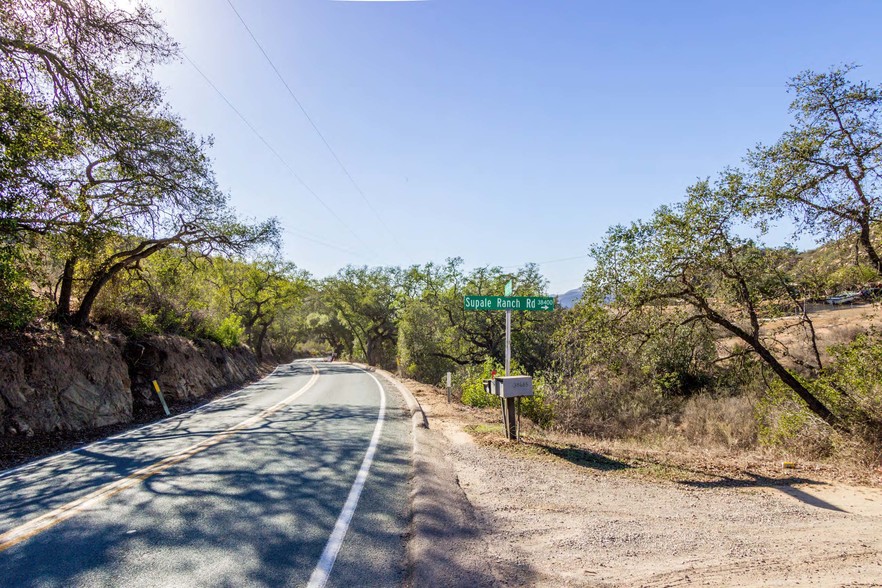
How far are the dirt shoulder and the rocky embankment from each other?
8.28 meters

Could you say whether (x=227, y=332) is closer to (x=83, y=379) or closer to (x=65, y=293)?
(x=65, y=293)

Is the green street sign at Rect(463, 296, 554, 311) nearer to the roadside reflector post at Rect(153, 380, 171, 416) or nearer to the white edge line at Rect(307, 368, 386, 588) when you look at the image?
the white edge line at Rect(307, 368, 386, 588)

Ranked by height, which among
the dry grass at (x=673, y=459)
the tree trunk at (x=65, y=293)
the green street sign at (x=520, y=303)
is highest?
the tree trunk at (x=65, y=293)

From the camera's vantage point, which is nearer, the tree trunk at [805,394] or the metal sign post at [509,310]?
the metal sign post at [509,310]

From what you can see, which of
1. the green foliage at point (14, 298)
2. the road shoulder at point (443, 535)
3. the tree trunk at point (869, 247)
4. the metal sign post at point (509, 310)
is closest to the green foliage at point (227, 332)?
the green foliage at point (14, 298)

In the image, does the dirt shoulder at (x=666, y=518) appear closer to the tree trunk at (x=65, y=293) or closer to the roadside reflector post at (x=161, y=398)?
the roadside reflector post at (x=161, y=398)

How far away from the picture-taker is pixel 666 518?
430 centimetres

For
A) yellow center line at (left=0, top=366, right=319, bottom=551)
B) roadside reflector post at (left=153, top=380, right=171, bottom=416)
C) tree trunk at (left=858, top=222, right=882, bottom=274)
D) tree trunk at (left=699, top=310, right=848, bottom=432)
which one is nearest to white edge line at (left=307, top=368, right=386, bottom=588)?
yellow center line at (left=0, top=366, right=319, bottom=551)

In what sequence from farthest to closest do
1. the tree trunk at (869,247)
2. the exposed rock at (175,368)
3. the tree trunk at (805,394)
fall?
the exposed rock at (175,368), the tree trunk at (869,247), the tree trunk at (805,394)

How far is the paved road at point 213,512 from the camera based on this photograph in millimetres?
3312

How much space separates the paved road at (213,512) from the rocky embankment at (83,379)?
1.76 metres

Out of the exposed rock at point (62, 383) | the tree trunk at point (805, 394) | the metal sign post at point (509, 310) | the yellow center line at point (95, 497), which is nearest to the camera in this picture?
the yellow center line at point (95, 497)

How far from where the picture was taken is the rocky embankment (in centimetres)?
881

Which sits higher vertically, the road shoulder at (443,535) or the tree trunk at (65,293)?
the tree trunk at (65,293)
